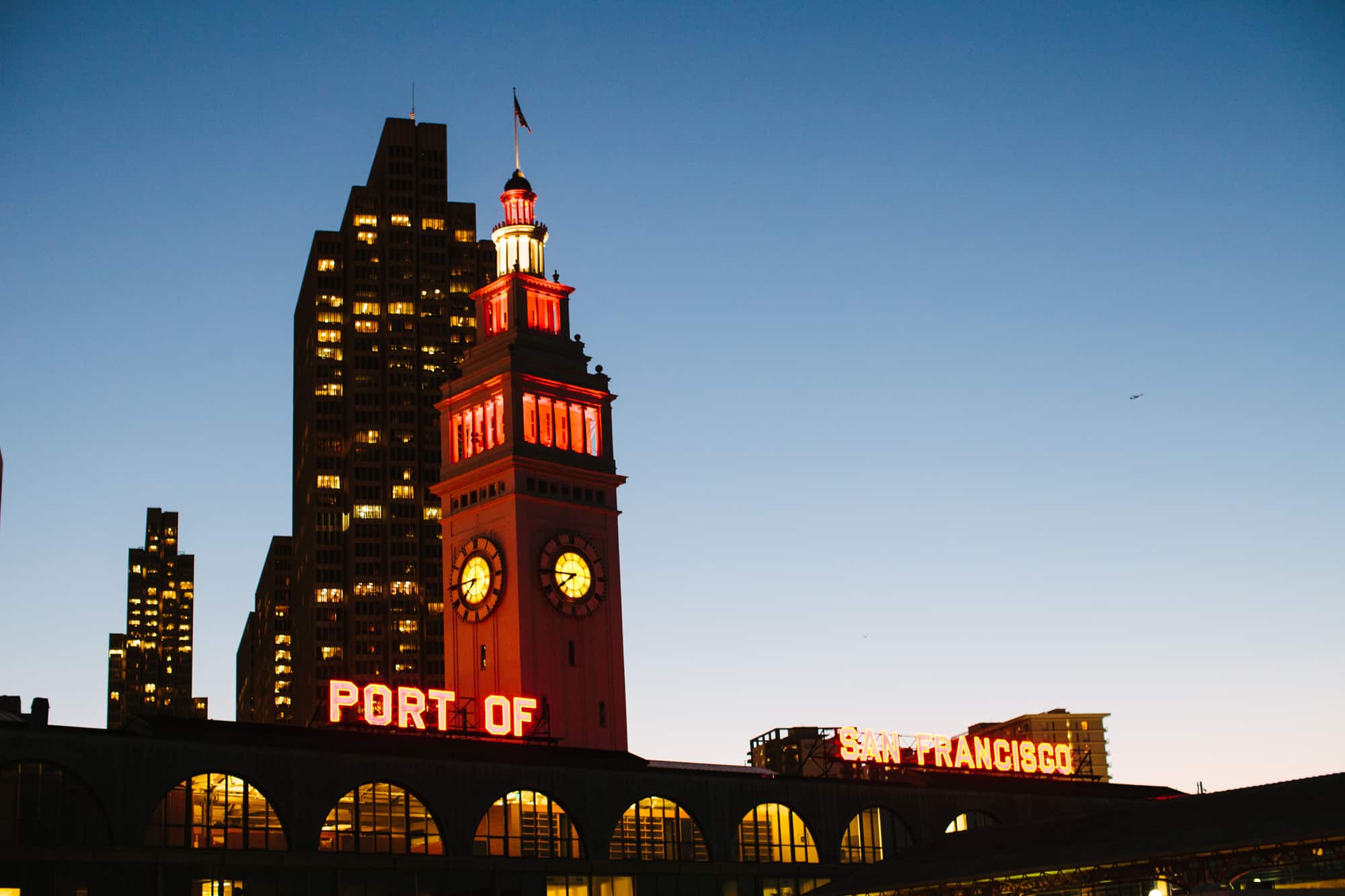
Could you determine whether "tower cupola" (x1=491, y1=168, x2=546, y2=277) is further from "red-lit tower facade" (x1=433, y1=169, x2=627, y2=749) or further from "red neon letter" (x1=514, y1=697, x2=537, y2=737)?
"red neon letter" (x1=514, y1=697, x2=537, y2=737)

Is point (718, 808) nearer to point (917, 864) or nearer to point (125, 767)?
point (917, 864)

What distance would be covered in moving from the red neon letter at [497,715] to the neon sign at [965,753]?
2372cm

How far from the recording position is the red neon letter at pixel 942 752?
4601 inches

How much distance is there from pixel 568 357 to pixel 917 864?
57778mm

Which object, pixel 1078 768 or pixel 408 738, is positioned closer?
pixel 408 738

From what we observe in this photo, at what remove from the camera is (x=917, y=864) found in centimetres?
7969

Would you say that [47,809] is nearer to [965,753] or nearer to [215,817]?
[215,817]

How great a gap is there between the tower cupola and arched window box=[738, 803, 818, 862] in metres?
49.0

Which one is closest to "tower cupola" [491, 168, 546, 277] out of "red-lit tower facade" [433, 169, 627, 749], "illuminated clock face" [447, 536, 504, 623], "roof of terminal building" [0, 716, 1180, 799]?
"red-lit tower facade" [433, 169, 627, 749]

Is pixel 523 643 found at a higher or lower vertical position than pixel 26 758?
higher

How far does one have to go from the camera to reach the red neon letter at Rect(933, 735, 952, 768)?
117 m

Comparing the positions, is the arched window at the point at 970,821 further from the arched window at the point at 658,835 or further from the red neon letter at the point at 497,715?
the red neon letter at the point at 497,715

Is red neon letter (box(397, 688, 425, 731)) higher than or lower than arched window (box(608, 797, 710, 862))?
higher

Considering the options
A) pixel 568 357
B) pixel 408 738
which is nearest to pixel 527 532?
pixel 568 357
